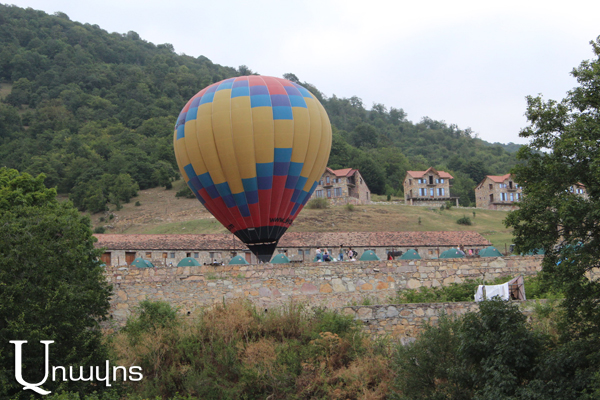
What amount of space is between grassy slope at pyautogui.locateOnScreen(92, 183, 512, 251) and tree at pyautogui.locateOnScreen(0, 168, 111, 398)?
51.8 metres

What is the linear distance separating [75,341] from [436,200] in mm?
90922

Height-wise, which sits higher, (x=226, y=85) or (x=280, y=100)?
(x=226, y=85)

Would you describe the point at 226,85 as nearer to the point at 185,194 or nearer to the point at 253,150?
the point at 253,150

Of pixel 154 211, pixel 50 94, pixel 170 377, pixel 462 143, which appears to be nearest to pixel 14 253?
pixel 170 377

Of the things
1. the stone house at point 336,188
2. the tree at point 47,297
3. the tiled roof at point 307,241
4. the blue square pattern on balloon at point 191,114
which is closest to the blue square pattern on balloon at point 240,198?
the blue square pattern on balloon at point 191,114

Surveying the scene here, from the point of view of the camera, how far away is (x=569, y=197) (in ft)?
43.7

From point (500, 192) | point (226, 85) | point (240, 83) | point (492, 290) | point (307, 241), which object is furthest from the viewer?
point (500, 192)

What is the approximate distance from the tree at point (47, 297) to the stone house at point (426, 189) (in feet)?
284

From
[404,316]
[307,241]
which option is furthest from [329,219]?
[404,316]

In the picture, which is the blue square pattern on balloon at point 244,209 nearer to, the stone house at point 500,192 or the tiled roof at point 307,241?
the tiled roof at point 307,241

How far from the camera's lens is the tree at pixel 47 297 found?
14391 millimetres

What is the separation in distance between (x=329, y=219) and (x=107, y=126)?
74087 mm

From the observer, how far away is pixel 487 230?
243 feet

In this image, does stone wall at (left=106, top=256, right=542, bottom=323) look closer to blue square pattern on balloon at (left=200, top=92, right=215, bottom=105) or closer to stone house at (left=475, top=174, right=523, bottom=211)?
blue square pattern on balloon at (left=200, top=92, right=215, bottom=105)
